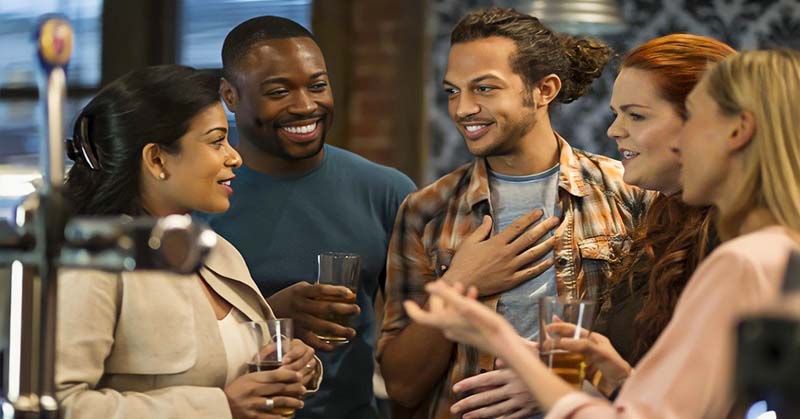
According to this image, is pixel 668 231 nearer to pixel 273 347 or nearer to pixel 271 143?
pixel 273 347

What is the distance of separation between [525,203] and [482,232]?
0.45 feet

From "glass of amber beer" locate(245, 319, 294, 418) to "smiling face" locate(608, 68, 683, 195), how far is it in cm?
72

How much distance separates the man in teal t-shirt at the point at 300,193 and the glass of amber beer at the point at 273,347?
0.47 m

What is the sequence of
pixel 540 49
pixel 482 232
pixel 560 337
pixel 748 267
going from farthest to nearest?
pixel 540 49 → pixel 482 232 → pixel 560 337 → pixel 748 267

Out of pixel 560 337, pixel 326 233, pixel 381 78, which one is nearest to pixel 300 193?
pixel 326 233

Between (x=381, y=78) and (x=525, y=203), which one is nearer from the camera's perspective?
(x=525, y=203)

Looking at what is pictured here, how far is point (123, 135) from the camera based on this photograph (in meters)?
2.25

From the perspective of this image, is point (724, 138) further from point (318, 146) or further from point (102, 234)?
point (318, 146)

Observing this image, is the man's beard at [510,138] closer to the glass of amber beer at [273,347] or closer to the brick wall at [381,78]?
the glass of amber beer at [273,347]

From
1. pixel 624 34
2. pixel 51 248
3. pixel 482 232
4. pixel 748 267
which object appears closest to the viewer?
pixel 51 248

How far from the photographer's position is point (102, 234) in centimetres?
113

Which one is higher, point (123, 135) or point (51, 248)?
point (51, 248)

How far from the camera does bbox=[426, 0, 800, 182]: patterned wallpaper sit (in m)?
4.50

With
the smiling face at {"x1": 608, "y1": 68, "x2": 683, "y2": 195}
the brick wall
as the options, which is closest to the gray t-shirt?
the smiling face at {"x1": 608, "y1": 68, "x2": 683, "y2": 195}
